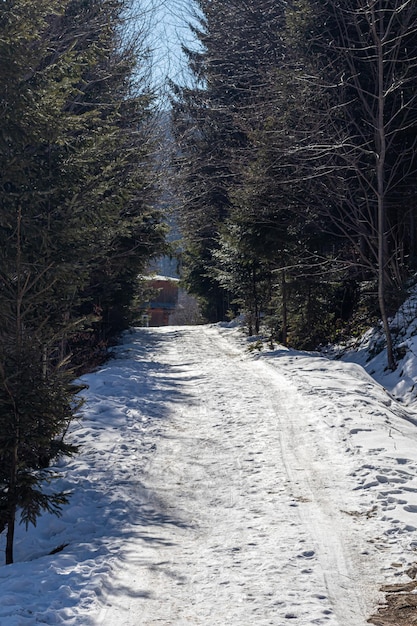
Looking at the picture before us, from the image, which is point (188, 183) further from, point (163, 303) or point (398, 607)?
point (163, 303)

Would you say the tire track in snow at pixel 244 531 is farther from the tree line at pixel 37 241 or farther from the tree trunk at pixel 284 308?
the tree trunk at pixel 284 308

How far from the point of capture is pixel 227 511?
716cm

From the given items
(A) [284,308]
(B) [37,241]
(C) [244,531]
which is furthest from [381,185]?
(C) [244,531]

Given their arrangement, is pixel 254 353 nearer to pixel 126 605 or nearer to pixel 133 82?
pixel 133 82

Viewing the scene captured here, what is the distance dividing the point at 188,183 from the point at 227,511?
2436cm

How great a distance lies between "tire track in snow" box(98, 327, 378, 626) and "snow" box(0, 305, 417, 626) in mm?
18

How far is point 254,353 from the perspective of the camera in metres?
19.4

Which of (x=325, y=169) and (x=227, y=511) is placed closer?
(x=227, y=511)

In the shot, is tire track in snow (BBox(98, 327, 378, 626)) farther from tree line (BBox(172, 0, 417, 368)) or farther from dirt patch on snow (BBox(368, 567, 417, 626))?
tree line (BBox(172, 0, 417, 368))

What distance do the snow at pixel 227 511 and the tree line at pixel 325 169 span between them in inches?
226

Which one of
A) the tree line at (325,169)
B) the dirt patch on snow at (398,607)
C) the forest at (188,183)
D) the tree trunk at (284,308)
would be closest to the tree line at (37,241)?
the forest at (188,183)

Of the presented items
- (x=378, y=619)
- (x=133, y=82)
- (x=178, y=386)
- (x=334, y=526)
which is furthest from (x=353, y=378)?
(x=133, y=82)

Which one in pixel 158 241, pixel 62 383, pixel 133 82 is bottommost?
pixel 62 383

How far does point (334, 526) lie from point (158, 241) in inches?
648
